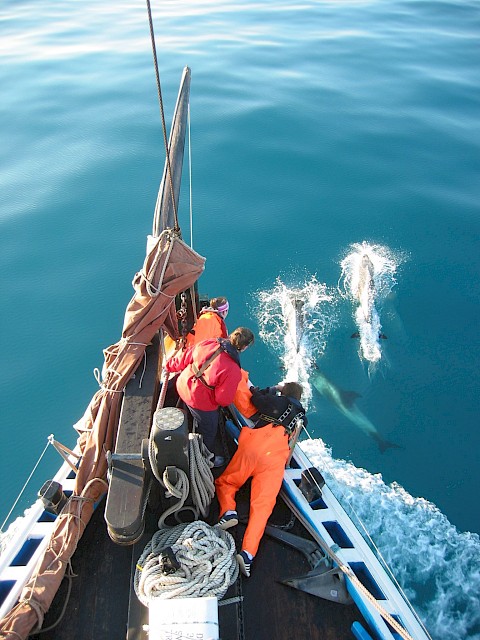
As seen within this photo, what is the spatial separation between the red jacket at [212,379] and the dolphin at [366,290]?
795 centimetres

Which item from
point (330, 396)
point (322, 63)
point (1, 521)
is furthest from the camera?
point (322, 63)

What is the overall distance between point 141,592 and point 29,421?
20.7ft

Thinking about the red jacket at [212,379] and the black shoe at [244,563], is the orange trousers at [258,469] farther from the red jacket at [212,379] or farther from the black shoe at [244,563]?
the red jacket at [212,379]

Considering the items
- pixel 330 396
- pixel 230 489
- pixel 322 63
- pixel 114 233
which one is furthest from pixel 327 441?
pixel 322 63

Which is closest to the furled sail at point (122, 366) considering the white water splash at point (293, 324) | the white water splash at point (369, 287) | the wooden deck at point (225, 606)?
the wooden deck at point (225, 606)

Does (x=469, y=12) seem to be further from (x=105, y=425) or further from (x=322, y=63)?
(x=105, y=425)

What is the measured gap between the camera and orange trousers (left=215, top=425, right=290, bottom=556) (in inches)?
210

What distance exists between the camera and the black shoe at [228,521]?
4832mm

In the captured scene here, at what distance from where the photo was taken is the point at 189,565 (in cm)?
438

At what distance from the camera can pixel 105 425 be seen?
211 inches

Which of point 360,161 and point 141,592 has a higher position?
point 360,161

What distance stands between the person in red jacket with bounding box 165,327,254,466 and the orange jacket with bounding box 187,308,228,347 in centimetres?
84

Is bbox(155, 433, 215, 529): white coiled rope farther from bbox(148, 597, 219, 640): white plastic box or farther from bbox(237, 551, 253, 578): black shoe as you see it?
bbox(148, 597, 219, 640): white plastic box

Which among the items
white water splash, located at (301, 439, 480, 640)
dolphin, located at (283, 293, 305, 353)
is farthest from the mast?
dolphin, located at (283, 293, 305, 353)
